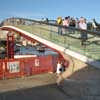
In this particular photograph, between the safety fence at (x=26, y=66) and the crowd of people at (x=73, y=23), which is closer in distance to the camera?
the crowd of people at (x=73, y=23)

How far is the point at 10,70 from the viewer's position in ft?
55.2

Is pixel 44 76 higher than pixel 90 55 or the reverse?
the reverse

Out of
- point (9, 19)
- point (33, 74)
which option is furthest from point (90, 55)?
point (9, 19)

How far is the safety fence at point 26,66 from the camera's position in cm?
1660

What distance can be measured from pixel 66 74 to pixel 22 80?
189 inches

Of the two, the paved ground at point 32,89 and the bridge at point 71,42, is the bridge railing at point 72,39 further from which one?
the paved ground at point 32,89

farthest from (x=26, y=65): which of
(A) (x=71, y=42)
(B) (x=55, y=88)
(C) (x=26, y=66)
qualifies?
(A) (x=71, y=42)

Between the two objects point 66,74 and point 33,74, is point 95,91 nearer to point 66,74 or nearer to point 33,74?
point 66,74

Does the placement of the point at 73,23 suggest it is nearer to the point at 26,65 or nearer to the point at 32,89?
the point at 26,65

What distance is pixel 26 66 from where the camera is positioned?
17484 millimetres

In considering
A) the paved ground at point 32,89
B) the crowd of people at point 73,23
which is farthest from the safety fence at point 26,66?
the crowd of people at point 73,23

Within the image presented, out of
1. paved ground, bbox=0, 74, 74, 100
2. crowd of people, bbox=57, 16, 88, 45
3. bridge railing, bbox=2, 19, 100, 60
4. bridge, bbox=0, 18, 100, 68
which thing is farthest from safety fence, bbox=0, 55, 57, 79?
crowd of people, bbox=57, 16, 88, 45

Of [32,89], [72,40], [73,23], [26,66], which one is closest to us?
[72,40]

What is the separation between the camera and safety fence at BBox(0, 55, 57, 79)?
16.6m
